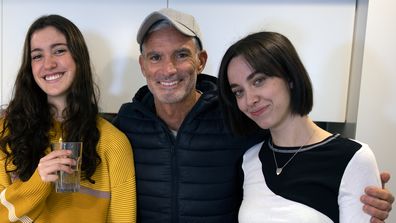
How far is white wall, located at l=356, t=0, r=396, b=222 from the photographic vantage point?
127 cm

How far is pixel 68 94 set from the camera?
1183 millimetres

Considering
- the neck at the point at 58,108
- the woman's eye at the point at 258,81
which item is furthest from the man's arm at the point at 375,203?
the neck at the point at 58,108

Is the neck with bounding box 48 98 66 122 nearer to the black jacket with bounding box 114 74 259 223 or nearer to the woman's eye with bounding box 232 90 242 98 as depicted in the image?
the black jacket with bounding box 114 74 259 223

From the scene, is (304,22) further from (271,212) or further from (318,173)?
(271,212)

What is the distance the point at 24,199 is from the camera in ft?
3.26

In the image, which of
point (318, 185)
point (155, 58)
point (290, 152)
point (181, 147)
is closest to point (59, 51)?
point (155, 58)

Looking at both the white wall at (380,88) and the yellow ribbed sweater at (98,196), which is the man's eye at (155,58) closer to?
the yellow ribbed sweater at (98,196)

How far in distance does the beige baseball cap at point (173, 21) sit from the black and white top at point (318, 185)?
1.84ft

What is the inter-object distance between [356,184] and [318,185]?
0.31ft

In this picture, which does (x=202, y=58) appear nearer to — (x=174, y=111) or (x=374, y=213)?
(x=174, y=111)

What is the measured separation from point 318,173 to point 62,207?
83 cm

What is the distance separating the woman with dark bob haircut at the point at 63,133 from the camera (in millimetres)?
1088

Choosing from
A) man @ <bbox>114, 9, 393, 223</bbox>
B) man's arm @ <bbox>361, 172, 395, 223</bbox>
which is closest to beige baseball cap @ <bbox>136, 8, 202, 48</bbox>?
man @ <bbox>114, 9, 393, 223</bbox>

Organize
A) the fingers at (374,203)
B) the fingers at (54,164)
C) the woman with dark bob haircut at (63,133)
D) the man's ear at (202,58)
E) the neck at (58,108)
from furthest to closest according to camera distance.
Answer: the man's ear at (202,58) → the neck at (58,108) → the woman with dark bob haircut at (63,133) → the fingers at (54,164) → the fingers at (374,203)
